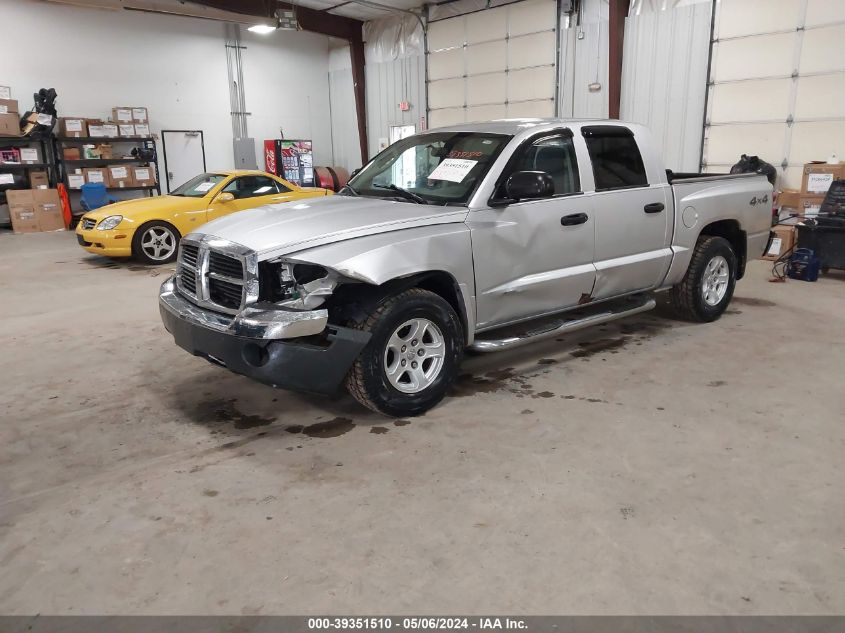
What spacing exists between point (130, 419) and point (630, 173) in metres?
3.88

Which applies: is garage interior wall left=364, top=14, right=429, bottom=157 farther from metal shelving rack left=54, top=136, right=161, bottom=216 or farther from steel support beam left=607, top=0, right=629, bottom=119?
metal shelving rack left=54, top=136, right=161, bottom=216

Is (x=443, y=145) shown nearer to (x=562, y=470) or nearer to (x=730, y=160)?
(x=562, y=470)

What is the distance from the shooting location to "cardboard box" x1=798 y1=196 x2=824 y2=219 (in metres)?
9.23

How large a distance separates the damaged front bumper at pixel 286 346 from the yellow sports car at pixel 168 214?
6028 mm

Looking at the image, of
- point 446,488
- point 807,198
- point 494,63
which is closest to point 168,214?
point 446,488

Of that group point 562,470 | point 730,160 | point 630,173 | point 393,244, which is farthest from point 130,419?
point 730,160

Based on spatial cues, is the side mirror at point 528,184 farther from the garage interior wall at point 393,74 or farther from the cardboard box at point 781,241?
the garage interior wall at point 393,74

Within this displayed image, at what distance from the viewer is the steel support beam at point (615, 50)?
39.4ft

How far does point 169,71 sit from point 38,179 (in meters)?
4.31

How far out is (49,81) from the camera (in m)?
13.9

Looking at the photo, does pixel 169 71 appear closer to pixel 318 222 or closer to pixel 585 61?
pixel 585 61

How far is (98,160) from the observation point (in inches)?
564

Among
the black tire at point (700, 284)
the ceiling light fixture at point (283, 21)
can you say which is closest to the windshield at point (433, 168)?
the black tire at point (700, 284)

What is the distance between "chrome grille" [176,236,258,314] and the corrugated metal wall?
1047 centimetres
